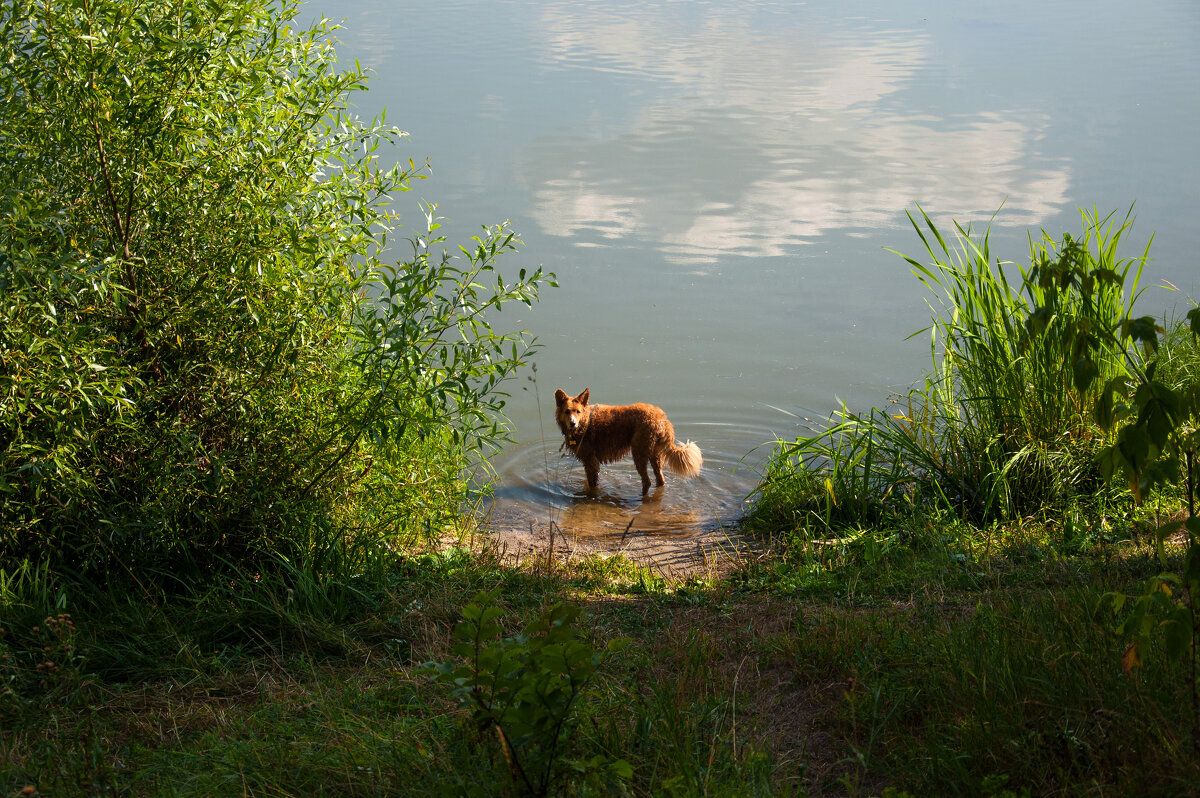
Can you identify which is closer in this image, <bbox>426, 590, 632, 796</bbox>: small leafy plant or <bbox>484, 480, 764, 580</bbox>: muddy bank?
<bbox>426, 590, 632, 796</bbox>: small leafy plant

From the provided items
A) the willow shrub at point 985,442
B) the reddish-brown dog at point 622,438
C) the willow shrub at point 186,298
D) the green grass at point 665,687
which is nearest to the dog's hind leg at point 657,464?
the reddish-brown dog at point 622,438

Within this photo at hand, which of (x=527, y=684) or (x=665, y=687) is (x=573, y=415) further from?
(x=527, y=684)

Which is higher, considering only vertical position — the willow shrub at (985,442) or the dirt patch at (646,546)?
the willow shrub at (985,442)

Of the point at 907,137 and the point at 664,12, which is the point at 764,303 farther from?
the point at 664,12

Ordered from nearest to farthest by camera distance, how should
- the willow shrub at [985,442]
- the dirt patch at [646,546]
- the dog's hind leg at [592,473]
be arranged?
the dirt patch at [646,546] < the willow shrub at [985,442] < the dog's hind leg at [592,473]

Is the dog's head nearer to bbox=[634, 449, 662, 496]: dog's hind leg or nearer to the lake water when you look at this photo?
the lake water

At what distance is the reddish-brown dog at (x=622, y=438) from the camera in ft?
26.7

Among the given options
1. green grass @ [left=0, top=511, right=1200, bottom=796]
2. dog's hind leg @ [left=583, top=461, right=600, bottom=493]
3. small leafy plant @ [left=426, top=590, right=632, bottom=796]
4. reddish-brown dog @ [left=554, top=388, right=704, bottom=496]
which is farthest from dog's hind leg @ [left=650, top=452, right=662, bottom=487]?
small leafy plant @ [left=426, top=590, right=632, bottom=796]

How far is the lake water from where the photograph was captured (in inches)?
373

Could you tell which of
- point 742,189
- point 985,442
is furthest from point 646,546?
point 742,189

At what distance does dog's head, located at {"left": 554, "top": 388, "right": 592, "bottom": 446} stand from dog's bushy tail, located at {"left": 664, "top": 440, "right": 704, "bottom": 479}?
780mm

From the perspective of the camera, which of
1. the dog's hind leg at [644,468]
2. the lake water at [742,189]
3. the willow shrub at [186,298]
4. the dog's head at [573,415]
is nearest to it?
the willow shrub at [186,298]

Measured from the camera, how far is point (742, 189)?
47.6ft

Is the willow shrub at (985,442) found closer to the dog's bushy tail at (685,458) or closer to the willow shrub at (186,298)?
the dog's bushy tail at (685,458)
